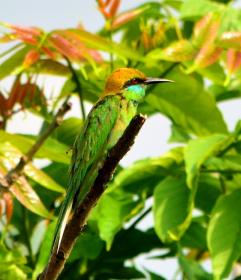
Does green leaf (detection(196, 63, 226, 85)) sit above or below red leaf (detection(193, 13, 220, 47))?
below

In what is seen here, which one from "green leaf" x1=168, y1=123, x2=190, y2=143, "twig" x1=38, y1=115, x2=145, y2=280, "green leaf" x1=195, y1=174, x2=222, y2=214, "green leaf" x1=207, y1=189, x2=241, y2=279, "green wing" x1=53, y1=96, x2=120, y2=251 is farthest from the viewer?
"green leaf" x1=168, y1=123, x2=190, y2=143

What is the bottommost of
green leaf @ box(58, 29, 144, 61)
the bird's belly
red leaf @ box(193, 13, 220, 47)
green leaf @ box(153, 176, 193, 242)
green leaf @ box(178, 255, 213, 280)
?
green leaf @ box(178, 255, 213, 280)

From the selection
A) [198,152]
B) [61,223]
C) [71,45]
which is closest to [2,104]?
[71,45]

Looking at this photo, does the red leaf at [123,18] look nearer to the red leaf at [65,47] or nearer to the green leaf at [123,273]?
the red leaf at [65,47]

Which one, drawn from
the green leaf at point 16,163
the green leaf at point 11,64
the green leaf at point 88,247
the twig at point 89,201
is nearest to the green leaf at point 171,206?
the green leaf at point 88,247

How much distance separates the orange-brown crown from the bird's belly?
5cm

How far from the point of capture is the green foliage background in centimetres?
257

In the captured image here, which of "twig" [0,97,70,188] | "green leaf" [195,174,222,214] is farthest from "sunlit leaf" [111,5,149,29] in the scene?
"twig" [0,97,70,188]

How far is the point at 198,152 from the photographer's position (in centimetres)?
258

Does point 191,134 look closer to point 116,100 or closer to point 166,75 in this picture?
point 166,75

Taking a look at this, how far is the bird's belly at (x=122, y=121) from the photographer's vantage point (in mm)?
2209

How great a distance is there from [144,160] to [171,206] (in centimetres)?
21

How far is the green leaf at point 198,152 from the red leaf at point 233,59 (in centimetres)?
28

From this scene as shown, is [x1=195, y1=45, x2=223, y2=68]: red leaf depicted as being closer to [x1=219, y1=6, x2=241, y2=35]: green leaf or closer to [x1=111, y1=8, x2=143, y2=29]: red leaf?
[x1=219, y1=6, x2=241, y2=35]: green leaf
